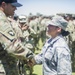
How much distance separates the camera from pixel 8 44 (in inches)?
157

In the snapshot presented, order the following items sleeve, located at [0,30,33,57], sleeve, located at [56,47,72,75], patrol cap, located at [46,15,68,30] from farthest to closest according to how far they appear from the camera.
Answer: patrol cap, located at [46,15,68,30] → sleeve, located at [56,47,72,75] → sleeve, located at [0,30,33,57]

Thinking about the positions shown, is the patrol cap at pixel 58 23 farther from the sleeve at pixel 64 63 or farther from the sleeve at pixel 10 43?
the sleeve at pixel 10 43

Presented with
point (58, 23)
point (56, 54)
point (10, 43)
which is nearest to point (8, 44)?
point (10, 43)

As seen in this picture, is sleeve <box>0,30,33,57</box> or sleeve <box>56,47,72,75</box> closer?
sleeve <box>0,30,33,57</box>

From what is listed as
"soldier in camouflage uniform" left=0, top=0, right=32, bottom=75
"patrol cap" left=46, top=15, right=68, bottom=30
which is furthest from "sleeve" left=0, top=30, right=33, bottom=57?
"patrol cap" left=46, top=15, right=68, bottom=30

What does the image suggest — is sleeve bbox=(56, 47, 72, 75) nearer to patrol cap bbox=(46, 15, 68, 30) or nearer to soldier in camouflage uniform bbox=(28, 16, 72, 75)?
soldier in camouflage uniform bbox=(28, 16, 72, 75)

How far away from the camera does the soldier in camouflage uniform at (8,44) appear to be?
158 inches

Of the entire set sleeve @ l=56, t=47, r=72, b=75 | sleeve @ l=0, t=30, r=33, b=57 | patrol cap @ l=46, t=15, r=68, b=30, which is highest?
patrol cap @ l=46, t=15, r=68, b=30

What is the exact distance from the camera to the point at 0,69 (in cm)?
431

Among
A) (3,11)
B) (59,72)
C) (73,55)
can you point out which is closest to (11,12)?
(3,11)

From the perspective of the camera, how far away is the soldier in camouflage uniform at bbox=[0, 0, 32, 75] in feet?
13.2

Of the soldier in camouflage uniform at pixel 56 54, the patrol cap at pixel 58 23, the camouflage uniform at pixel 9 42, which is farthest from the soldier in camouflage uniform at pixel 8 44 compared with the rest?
the patrol cap at pixel 58 23

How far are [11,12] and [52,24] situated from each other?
893mm

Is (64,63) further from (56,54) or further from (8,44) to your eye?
(8,44)
